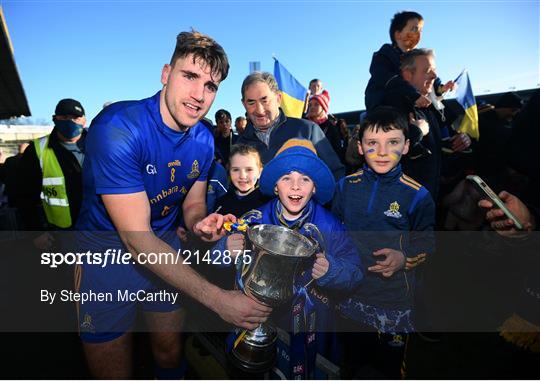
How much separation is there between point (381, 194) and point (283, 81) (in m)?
4.04

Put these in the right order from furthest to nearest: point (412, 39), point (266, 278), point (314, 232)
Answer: point (412, 39) < point (314, 232) < point (266, 278)

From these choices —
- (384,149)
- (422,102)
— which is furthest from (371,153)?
(422,102)

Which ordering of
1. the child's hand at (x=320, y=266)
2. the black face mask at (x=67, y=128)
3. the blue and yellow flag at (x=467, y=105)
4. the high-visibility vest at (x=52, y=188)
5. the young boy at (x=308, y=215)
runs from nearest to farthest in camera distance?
the child's hand at (x=320, y=266), the young boy at (x=308, y=215), the high-visibility vest at (x=52, y=188), the black face mask at (x=67, y=128), the blue and yellow flag at (x=467, y=105)

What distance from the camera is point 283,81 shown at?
5.79 meters

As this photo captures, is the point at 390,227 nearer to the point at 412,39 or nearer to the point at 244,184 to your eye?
the point at 244,184

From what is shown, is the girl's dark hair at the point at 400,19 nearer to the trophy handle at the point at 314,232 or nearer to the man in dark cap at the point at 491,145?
the trophy handle at the point at 314,232

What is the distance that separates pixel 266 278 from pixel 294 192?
0.88 meters

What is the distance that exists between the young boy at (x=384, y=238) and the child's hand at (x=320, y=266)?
1.75ft

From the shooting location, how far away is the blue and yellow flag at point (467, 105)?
458cm

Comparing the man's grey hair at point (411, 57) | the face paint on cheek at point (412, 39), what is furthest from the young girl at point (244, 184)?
the face paint on cheek at point (412, 39)

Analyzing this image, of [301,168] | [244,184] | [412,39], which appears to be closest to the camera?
[301,168]

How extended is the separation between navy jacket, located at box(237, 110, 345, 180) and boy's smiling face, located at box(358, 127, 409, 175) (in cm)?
82

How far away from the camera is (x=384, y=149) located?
8.03ft

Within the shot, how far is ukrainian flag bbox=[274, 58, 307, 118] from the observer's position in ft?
18.4
